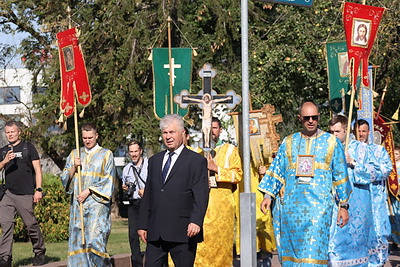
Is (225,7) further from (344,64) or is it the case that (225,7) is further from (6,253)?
(6,253)

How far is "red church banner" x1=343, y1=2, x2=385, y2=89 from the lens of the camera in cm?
1134

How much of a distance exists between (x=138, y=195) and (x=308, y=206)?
3524 mm

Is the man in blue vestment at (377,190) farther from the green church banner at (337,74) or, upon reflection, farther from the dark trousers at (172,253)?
the dark trousers at (172,253)

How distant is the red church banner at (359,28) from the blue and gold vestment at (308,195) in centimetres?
234

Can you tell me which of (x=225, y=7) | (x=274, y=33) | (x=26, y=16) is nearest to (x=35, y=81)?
(x=26, y=16)

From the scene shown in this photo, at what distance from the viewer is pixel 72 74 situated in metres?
12.4

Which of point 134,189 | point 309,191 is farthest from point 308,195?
point 134,189

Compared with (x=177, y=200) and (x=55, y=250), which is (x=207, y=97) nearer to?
(x=177, y=200)

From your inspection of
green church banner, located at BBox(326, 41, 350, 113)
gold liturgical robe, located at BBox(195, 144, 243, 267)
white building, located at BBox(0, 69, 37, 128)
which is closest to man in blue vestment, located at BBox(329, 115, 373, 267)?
gold liturgical robe, located at BBox(195, 144, 243, 267)

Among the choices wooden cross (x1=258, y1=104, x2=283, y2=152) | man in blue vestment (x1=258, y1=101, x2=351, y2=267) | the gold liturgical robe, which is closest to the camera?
→ man in blue vestment (x1=258, y1=101, x2=351, y2=267)

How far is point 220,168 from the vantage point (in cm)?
1151

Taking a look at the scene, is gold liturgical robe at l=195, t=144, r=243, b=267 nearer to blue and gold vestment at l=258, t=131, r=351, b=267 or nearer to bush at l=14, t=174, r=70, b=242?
blue and gold vestment at l=258, t=131, r=351, b=267

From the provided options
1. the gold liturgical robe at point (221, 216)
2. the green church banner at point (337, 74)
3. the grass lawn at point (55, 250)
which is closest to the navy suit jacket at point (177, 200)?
the gold liturgical robe at point (221, 216)

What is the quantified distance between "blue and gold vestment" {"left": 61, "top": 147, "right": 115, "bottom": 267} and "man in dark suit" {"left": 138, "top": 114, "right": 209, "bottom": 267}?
305 cm
